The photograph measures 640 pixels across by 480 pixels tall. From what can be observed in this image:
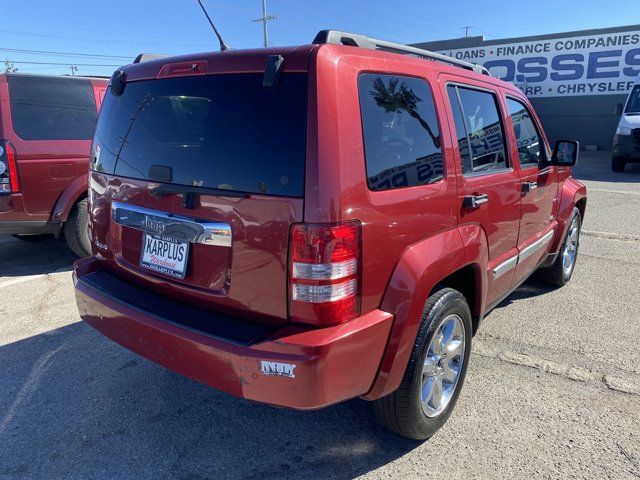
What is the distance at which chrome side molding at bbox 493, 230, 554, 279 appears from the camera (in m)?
3.19

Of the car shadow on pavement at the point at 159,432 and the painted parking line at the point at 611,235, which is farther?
the painted parking line at the point at 611,235

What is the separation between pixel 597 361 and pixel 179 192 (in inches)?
118

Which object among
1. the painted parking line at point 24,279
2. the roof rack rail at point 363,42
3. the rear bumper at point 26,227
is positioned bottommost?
the painted parking line at point 24,279

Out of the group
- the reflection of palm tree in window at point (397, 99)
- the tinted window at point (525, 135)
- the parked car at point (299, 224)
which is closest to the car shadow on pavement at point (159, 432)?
the parked car at point (299, 224)

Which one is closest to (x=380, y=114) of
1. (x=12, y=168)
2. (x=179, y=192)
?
(x=179, y=192)

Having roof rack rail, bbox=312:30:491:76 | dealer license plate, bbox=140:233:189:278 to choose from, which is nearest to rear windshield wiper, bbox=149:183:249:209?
dealer license plate, bbox=140:233:189:278

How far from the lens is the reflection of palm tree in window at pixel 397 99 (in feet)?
7.23

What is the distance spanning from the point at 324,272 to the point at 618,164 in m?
14.6

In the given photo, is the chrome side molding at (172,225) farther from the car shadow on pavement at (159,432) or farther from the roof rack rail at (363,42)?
the car shadow on pavement at (159,432)

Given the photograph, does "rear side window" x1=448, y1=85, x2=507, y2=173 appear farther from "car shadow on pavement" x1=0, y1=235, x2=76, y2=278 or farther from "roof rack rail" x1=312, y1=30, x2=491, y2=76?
"car shadow on pavement" x1=0, y1=235, x2=76, y2=278

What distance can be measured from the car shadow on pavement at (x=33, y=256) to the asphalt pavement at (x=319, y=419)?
4.98ft

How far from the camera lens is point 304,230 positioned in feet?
6.33

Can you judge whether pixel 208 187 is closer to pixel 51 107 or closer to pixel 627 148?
pixel 51 107

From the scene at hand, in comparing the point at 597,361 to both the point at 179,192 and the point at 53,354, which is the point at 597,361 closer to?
the point at 179,192
